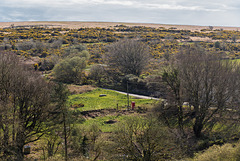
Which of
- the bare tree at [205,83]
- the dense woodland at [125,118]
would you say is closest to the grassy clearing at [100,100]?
the dense woodland at [125,118]

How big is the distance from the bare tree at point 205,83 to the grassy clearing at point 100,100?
10708mm

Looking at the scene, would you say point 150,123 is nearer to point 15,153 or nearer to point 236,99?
point 15,153

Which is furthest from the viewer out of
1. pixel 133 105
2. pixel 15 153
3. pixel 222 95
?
pixel 133 105

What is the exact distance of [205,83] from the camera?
24844 millimetres

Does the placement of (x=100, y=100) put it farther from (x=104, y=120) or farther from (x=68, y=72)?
(x=68, y=72)

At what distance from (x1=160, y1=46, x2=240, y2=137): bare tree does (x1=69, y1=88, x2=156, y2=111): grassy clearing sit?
35.1 ft

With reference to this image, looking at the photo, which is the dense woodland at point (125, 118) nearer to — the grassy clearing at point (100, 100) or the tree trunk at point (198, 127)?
the tree trunk at point (198, 127)

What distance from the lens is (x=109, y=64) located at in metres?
61.1

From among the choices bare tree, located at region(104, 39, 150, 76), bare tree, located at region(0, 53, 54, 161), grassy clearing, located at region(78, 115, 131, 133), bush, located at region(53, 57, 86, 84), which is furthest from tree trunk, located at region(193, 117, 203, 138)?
bush, located at region(53, 57, 86, 84)

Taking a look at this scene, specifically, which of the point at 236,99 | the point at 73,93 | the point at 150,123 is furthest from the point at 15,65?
the point at 236,99

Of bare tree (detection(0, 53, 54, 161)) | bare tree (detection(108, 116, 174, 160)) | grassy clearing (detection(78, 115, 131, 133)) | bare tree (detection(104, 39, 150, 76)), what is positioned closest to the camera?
bare tree (detection(108, 116, 174, 160))

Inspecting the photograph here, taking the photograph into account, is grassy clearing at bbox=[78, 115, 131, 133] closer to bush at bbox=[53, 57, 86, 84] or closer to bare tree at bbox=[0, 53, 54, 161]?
bare tree at bbox=[0, 53, 54, 161]

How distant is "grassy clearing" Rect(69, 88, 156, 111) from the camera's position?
34.9 meters

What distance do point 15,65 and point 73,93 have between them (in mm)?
20542
